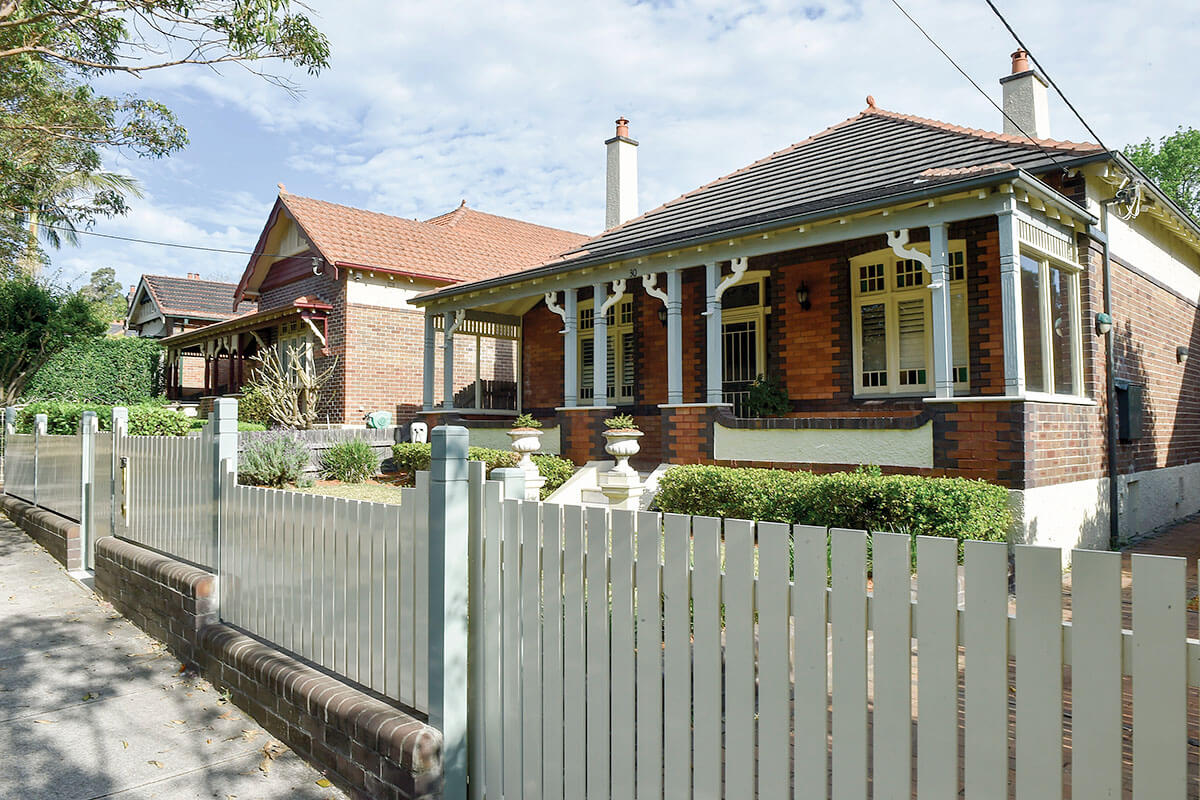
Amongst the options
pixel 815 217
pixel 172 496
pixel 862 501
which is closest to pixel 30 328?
pixel 172 496

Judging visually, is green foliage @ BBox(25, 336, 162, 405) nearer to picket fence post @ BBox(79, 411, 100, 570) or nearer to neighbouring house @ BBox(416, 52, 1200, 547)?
neighbouring house @ BBox(416, 52, 1200, 547)

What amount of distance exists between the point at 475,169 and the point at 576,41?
15047mm

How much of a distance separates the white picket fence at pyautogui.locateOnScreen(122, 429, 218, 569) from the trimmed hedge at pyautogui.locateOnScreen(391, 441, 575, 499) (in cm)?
430

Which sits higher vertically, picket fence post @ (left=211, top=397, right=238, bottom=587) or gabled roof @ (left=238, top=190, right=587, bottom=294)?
gabled roof @ (left=238, top=190, right=587, bottom=294)

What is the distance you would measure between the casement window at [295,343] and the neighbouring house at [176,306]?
8506 mm

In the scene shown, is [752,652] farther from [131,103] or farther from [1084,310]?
[131,103]

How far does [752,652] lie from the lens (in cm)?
234

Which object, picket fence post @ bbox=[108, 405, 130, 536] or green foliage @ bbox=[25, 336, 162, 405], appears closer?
picket fence post @ bbox=[108, 405, 130, 536]

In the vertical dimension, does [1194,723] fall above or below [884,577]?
below

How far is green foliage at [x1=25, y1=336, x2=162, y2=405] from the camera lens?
822 inches

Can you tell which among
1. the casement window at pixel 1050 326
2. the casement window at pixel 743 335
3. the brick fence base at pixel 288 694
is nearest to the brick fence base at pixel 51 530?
the brick fence base at pixel 288 694

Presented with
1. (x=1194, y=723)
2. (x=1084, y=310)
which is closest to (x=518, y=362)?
(x=1084, y=310)

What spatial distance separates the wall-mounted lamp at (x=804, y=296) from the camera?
36.7ft

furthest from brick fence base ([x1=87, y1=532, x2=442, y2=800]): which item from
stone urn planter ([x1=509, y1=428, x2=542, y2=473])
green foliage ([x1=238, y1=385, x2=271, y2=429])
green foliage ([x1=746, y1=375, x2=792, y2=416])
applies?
green foliage ([x1=238, y1=385, x2=271, y2=429])
